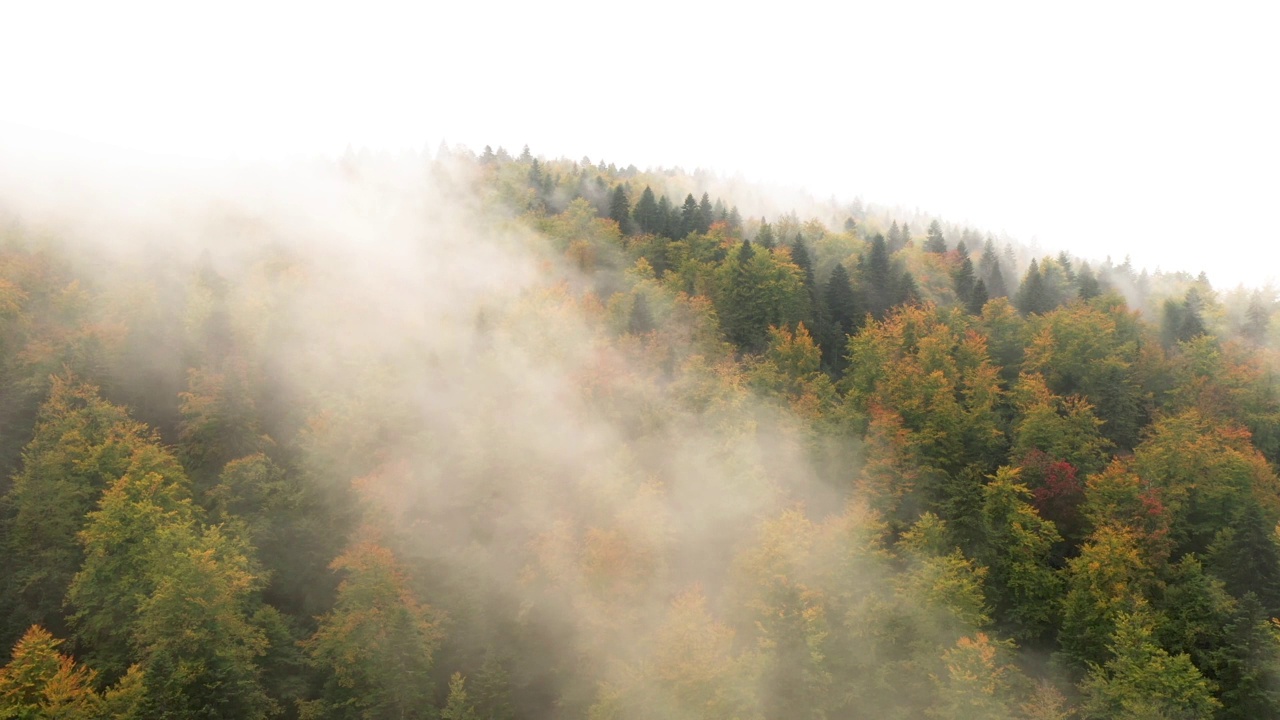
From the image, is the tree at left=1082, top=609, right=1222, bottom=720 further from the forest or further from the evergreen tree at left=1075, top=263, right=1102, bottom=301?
the evergreen tree at left=1075, top=263, right=1102, bottom=301

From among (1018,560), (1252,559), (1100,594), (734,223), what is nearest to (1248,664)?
(1100,594)

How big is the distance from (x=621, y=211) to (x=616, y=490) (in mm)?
61741

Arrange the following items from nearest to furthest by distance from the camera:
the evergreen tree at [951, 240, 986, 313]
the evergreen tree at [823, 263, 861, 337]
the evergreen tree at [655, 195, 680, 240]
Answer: the evergreen tree at [823, 263, 861, 337] < the evergreen tree at [951, 240, 986, 313] < the evergreen tree at [655, 195, 680, 240]

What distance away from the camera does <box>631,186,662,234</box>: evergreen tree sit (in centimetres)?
9850

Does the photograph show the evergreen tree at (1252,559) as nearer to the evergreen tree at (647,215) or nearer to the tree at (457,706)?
the tree at (457,706)

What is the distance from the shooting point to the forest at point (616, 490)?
37344mm

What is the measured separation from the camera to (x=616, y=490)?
161 ft

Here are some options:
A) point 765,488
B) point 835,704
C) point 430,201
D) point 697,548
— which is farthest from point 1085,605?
point 430,201

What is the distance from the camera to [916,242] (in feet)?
343

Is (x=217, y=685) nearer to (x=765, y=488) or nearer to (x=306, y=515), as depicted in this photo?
(x=306, y=515)

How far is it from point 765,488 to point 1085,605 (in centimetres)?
2086

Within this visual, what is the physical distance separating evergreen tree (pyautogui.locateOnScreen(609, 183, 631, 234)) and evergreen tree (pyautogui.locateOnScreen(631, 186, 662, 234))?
1402mm

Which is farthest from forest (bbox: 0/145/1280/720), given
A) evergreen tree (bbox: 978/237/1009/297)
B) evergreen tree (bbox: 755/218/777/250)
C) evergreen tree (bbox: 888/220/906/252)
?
evergreen tree (bbox: 888/220/906/252)

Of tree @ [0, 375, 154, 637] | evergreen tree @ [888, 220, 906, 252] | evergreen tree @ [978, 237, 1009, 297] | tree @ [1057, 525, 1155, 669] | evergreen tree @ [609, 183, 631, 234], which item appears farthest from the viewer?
evergreen tree @ [888, 220, 906, 252]
